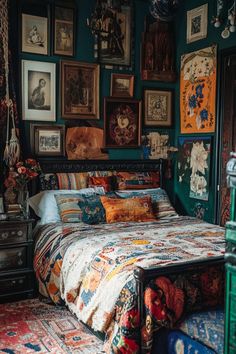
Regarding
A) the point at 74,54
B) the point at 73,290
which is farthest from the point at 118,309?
the point at 74,54

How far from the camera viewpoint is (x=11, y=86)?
4090 mm

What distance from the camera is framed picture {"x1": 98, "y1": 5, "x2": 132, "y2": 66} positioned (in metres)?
4.62

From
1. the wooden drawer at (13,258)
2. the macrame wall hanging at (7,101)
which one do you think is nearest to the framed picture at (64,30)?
the macrame wall hanging at (7,101)

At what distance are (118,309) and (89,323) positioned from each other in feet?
1.33

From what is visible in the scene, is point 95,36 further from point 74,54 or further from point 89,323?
point 89,323

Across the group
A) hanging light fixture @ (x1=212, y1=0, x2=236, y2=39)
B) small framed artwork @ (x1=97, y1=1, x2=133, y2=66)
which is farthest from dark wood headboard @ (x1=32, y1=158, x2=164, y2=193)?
hanging light fixture @ (x1=212, y1=0, x2=236, y2=39)

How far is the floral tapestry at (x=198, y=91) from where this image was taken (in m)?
4.48

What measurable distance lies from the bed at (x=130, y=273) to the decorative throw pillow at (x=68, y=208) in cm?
7

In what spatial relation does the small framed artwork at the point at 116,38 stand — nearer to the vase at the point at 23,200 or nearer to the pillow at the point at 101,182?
the pillow at the point at 101,182

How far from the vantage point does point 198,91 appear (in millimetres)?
4668

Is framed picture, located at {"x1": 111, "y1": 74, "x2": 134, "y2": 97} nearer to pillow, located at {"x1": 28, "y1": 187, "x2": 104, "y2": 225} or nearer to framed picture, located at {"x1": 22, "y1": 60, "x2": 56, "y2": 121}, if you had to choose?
framed picture, located at {"x1": 22, "y1": 60, "x2": 56, "y2": 121}

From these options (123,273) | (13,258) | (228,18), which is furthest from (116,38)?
(123,273)

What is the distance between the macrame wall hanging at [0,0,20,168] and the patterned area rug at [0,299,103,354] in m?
1.32

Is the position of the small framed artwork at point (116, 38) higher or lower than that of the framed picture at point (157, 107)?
higher
